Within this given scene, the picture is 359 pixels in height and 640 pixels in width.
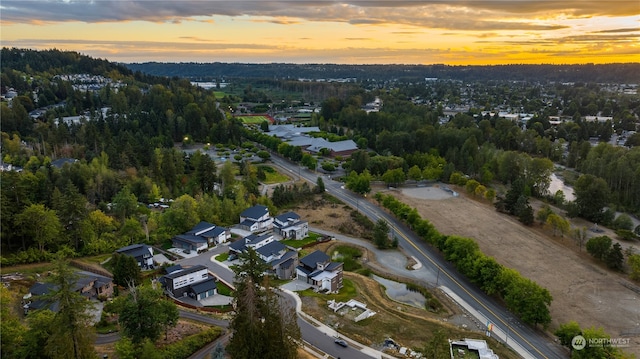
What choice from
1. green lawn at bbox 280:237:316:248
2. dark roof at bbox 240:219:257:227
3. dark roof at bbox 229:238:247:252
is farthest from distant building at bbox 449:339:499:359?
dark roof at bbox 240:219:257:227

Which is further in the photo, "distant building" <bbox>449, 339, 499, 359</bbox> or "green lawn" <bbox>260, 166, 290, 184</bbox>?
"green lawn" <bbox>260, 166, 290, 184</bbox>

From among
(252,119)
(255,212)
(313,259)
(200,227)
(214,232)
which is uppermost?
(252,119)

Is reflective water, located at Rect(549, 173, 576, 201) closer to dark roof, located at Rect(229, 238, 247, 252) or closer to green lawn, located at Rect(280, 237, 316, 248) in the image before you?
green lawn, located at Rect(280, 237, 316, 248)

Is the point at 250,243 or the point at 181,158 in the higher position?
the point at 181,158

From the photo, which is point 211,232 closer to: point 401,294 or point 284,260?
point 284,260

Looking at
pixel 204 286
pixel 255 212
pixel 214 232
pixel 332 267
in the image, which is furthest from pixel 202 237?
pixel 332 267

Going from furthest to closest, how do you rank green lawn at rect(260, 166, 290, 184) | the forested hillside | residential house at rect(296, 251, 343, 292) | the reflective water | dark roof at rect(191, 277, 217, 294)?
1. green lawn at rect(260, 166, 290, 184)
2. the reflective water
3. the forested hillside
4. residential house at rect(296, 251, 343, 292)
5. dark roof at rect(191, 277, 217, 294)

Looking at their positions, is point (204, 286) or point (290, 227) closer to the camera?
point (204, 286)
